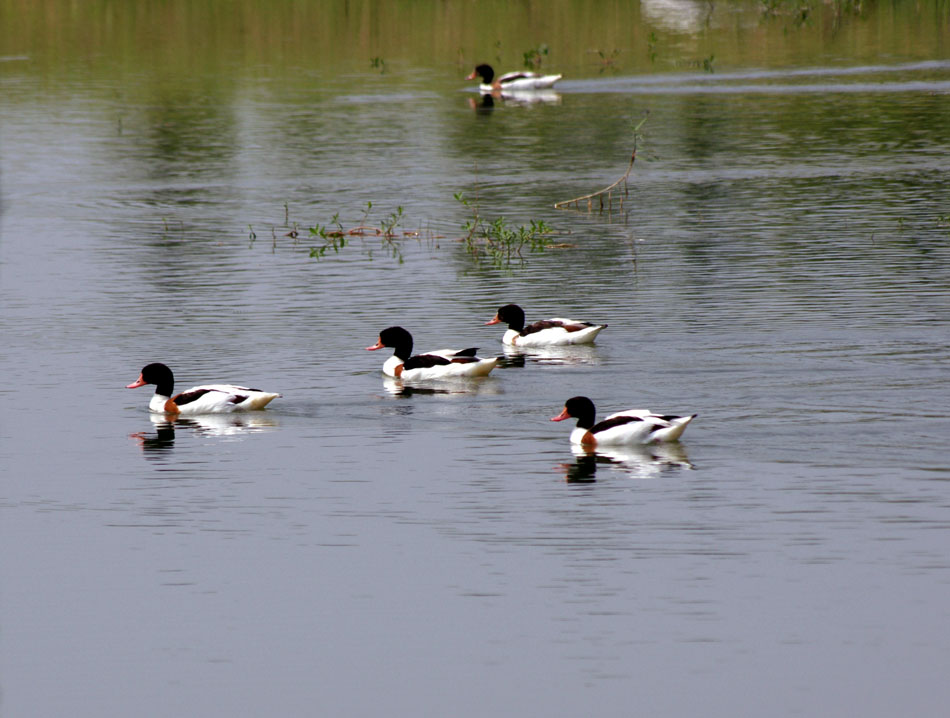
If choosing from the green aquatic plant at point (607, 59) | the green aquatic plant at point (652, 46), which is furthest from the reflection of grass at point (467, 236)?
the green aquatic plant at point (652, 46)

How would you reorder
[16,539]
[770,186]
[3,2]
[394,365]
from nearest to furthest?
[16,539], [394,365], [770,186], [3,2]

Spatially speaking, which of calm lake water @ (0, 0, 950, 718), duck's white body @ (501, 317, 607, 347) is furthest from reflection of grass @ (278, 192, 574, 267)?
duck's white body @ (501, 317, 607, 347)

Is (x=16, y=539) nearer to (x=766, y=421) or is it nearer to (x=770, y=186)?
(x=766, y=421)

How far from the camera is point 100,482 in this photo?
1669cm

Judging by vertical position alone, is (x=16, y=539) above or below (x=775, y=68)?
below

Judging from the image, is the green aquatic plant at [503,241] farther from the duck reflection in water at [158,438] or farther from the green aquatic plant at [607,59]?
the green aquatic plant at [607,59]

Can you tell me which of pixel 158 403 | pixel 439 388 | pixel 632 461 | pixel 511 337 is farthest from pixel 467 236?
pixel 632 461

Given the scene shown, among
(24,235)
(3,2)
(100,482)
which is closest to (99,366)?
(100,482)

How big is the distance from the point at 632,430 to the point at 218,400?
4.97 meters

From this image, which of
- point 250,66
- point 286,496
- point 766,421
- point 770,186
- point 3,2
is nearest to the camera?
point 286,496

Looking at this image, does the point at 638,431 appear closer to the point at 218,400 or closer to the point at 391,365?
the point at 391,365

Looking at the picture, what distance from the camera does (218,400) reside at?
63.7 ft

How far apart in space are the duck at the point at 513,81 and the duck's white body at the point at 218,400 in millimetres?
41550

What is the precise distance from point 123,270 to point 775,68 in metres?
38.5
